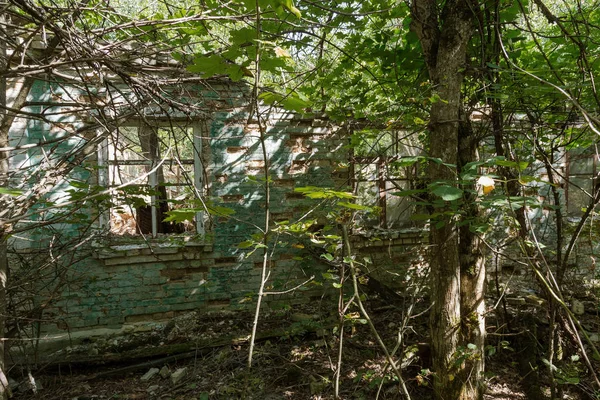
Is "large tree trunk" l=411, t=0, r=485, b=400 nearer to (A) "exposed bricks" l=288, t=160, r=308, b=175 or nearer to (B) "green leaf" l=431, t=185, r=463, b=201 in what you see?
(B) "green leaf" l=431, t=185, r=463, b=201

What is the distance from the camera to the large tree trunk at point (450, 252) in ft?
9.50

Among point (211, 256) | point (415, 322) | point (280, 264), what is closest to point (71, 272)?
point (211, 256)

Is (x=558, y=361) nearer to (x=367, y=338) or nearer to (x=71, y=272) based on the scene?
(x=367, y=338)

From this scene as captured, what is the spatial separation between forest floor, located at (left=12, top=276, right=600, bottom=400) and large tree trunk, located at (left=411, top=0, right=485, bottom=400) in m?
0.30

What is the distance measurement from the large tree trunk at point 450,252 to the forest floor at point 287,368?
301 millimetres

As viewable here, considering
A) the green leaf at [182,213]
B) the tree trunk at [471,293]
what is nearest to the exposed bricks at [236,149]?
the tree trunk at [471,293]

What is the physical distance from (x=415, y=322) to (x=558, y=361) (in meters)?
1.47

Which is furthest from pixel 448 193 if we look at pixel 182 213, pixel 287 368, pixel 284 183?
pixel 284 183

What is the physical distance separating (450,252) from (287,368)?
6.88 ft

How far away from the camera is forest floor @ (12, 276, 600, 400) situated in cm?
380

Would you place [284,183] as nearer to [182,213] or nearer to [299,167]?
[299,167]

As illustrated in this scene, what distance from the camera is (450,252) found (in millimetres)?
2979

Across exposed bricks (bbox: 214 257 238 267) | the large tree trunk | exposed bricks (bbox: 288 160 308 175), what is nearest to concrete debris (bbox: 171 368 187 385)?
exposed bricks (bbox: 214 257 238 267)

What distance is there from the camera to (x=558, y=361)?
11.8 feet
